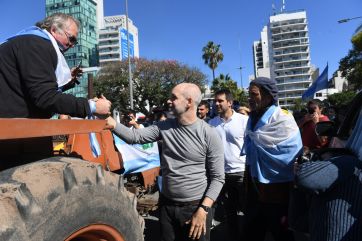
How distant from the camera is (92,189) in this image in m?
1.92

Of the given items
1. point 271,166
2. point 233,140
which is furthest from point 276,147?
point 233,140

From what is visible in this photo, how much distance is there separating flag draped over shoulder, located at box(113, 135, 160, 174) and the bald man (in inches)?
88.1

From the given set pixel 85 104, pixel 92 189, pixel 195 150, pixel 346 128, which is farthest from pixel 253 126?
pixel 92 189

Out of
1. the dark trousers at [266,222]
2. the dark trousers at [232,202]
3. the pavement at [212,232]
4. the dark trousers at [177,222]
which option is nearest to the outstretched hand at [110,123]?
the dark trousers at [177,222]

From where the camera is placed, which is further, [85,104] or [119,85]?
[119,85]

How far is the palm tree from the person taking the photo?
190ft

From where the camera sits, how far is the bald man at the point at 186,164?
10.2ft

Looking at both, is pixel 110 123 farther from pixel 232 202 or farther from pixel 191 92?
pixel 232 202

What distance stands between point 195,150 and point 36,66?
1.44 metres

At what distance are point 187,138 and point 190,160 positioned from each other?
0.18m

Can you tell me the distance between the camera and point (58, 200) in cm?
168

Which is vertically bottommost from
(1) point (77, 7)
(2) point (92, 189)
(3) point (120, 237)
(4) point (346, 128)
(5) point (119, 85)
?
(3) point (120, 237)

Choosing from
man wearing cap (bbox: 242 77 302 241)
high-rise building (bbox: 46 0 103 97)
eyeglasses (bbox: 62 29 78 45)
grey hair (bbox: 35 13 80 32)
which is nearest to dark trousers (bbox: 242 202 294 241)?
man wearing cap (bbox: 242 77 302 241)

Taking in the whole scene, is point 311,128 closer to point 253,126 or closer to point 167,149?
point 253,126
